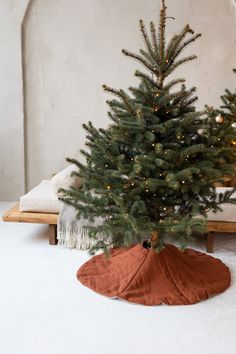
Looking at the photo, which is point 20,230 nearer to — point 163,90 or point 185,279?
point 185,279

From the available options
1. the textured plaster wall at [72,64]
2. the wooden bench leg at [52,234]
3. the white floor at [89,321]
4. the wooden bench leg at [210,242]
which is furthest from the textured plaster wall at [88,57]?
the white floor at [89,321]

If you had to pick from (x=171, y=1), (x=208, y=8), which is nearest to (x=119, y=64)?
(x=171, y=1)

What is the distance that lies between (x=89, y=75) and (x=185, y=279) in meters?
2.50

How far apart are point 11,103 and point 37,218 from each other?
1649 millimetres

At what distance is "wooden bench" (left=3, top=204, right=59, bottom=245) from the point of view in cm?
302

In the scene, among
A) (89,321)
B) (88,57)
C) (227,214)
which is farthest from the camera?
(88,57)

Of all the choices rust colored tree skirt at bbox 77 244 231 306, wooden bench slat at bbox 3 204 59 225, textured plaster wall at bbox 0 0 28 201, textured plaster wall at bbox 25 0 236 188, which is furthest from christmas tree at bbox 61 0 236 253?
textured plaster wall at bbox 0 0 28 201

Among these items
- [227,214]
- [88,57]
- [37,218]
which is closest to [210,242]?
[227,214]

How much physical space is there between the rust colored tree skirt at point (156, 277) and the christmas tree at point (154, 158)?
0.28m

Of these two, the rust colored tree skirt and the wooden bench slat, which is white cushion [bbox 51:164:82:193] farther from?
the rust colored tree skirt

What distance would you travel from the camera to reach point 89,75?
406 centimetres

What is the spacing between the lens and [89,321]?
2066mm

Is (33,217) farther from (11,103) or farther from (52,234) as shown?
(11,103)

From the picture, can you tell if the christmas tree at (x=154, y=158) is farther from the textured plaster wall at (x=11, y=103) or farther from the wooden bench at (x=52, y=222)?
the textured plaster wall at (x=11, y=103)
